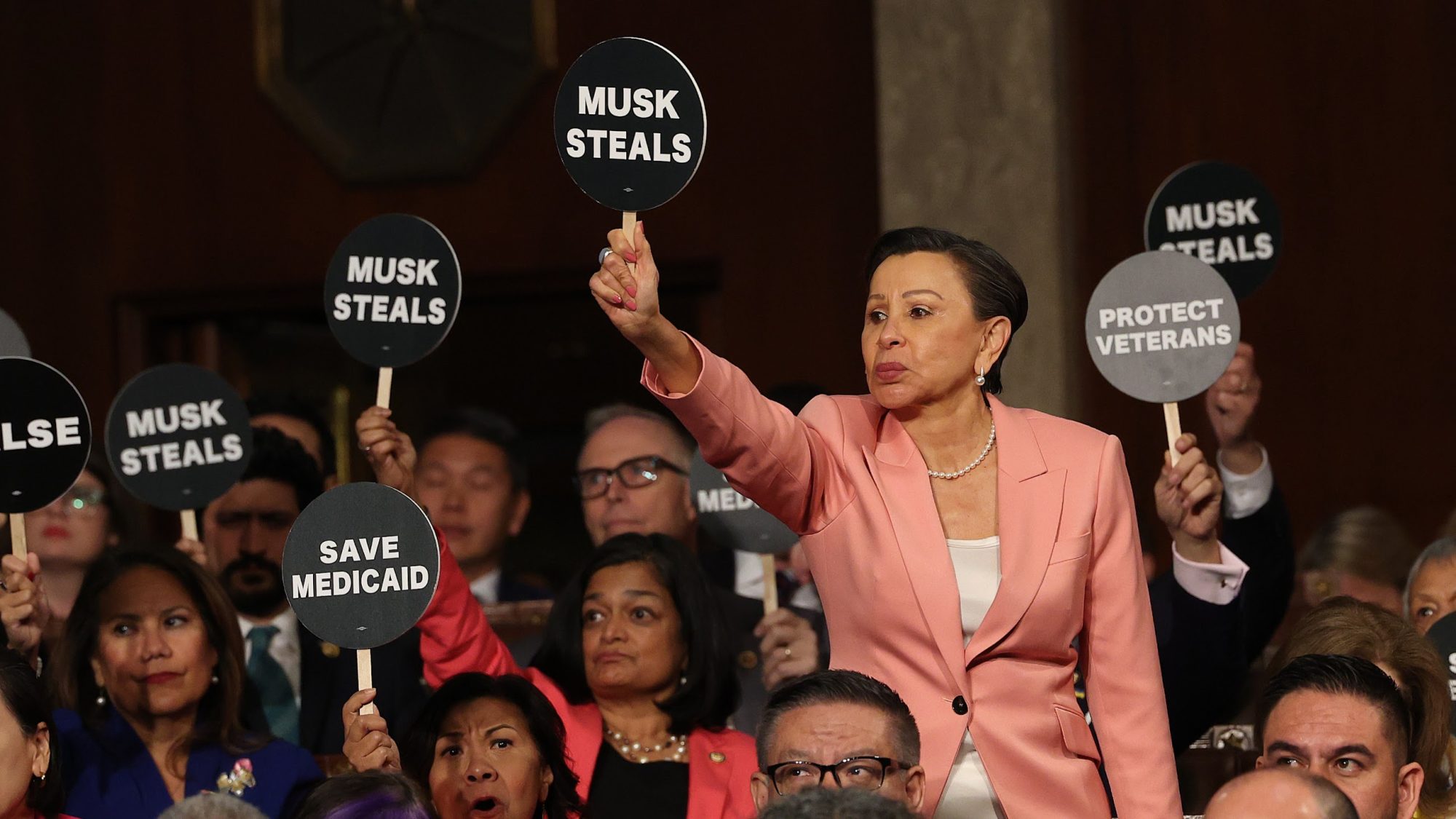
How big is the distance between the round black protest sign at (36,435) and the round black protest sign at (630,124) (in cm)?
140

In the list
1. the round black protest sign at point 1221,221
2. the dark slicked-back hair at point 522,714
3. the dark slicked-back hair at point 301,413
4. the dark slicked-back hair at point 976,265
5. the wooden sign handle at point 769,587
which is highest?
the round black protest sign at point 1221,221

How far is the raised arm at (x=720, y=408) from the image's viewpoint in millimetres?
2871

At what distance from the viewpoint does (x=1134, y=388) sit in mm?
3895

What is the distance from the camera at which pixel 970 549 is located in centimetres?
315

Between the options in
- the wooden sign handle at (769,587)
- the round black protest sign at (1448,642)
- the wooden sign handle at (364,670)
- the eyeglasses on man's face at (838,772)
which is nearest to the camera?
the eyeglasses on man's face at (838,772)

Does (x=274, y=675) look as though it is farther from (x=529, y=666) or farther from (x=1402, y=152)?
(x=1402, y=152)

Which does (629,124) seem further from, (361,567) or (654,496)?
(654,496)

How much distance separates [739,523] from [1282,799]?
2231mm

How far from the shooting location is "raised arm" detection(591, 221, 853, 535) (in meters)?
2.87

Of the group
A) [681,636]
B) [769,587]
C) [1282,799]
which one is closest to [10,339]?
[681,636]

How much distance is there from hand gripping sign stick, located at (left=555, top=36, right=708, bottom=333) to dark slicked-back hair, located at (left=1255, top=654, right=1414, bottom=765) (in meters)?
1.28

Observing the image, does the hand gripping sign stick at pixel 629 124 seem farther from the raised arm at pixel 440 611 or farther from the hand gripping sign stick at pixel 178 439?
the hand gripping sign stick at pixel 178 439

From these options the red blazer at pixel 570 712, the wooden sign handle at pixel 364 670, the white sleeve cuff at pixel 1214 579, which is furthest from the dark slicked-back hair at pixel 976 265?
the red blazer at pixel 570 712

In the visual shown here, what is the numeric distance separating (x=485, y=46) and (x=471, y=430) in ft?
5.64
